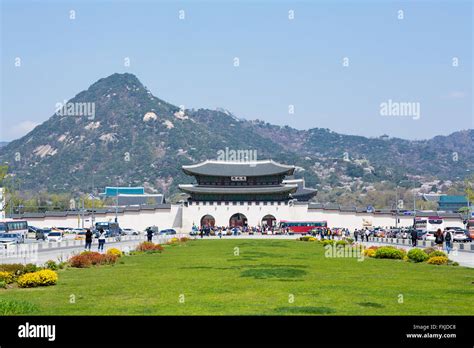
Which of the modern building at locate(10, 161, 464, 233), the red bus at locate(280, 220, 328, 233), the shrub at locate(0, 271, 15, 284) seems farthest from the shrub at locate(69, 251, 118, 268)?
the modern building at locate(10, 161, 464, 233)

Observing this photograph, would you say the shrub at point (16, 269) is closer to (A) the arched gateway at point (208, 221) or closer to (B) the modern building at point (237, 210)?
(B) the modern building at point (237, 210)

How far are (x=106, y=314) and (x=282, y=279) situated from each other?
391 inches

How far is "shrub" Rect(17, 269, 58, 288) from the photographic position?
74.5 ft

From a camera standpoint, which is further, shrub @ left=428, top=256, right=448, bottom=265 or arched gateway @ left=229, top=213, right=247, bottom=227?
arched gateway @ left=229, top=213, right=247, bottom=227

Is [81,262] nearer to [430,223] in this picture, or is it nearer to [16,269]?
[16,269]

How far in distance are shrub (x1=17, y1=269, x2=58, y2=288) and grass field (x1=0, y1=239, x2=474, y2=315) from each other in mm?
468

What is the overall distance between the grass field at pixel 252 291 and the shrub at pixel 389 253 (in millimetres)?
6665

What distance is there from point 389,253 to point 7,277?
21849 mm

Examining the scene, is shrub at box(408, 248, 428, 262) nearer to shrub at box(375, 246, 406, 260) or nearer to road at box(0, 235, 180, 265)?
shrub at box(375, 246, 406, 260)

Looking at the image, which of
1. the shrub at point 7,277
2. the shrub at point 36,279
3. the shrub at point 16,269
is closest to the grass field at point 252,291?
the shrub at point 36,279

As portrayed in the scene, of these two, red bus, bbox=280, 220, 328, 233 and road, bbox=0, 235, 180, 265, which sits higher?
road, bbox=0, 235, 180, 265

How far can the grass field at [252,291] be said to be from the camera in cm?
1700

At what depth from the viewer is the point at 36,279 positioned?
2292 centimetres
